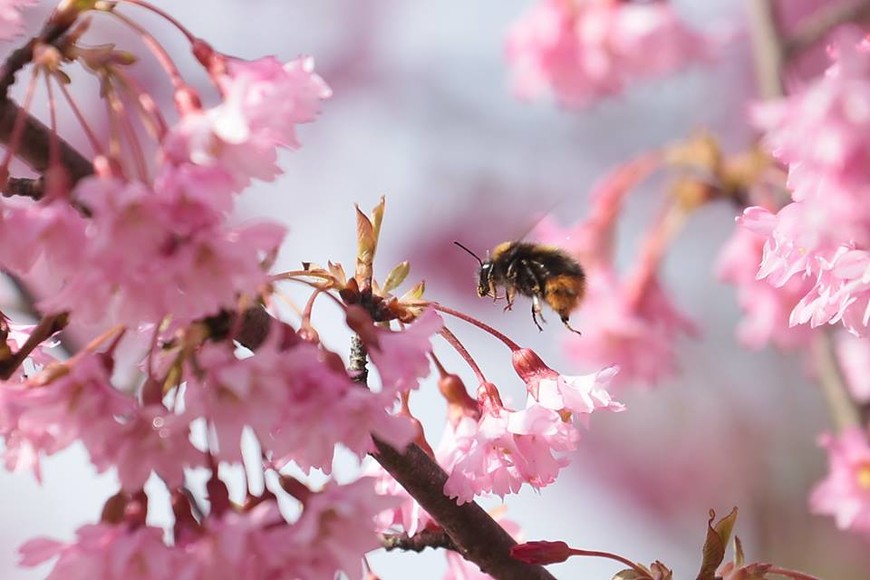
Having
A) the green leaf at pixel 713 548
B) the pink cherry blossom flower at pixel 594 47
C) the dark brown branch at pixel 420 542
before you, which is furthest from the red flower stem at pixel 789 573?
the pink cherry blossom flower at pixel 594 47

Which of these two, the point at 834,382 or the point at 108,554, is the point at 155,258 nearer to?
the point at 108,554

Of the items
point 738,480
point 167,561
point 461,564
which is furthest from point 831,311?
point 738,480

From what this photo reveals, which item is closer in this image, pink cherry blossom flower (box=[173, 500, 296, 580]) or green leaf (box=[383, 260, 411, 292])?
pink cherry blossom flower (box=[173, 500, 296, 580])

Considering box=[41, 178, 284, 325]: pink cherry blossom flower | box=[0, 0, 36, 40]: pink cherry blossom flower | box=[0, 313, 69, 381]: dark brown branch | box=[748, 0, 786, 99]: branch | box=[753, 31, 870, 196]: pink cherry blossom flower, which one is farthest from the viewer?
box=[748, 0, 786, 99]: branch

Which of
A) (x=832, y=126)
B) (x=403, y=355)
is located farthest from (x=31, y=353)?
(x=832, y=126)

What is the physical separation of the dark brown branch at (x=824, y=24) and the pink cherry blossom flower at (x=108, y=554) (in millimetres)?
2910

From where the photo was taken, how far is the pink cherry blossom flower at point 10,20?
1.63 meters

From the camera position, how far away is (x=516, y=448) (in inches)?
68.2

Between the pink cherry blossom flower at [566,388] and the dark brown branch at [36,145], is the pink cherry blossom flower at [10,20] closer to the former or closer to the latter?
the dark brown branch at [36,145]

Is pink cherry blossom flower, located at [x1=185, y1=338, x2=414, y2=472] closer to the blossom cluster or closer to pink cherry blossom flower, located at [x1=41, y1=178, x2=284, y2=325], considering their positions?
pink cherry blossom flower, located at [x1=41, y1=178, x2=284, y2=325]

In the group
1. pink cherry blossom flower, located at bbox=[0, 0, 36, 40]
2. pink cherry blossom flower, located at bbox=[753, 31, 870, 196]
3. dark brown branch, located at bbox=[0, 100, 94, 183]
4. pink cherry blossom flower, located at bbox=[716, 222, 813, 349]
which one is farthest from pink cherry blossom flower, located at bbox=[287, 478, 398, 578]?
pink cherry blossom flower, located at bbox=[716, 222, 813, 349]

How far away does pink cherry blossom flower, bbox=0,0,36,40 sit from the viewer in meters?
1.63

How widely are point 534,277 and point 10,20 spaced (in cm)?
108

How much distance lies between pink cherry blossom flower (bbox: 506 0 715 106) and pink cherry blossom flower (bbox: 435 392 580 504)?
233 centimetres
